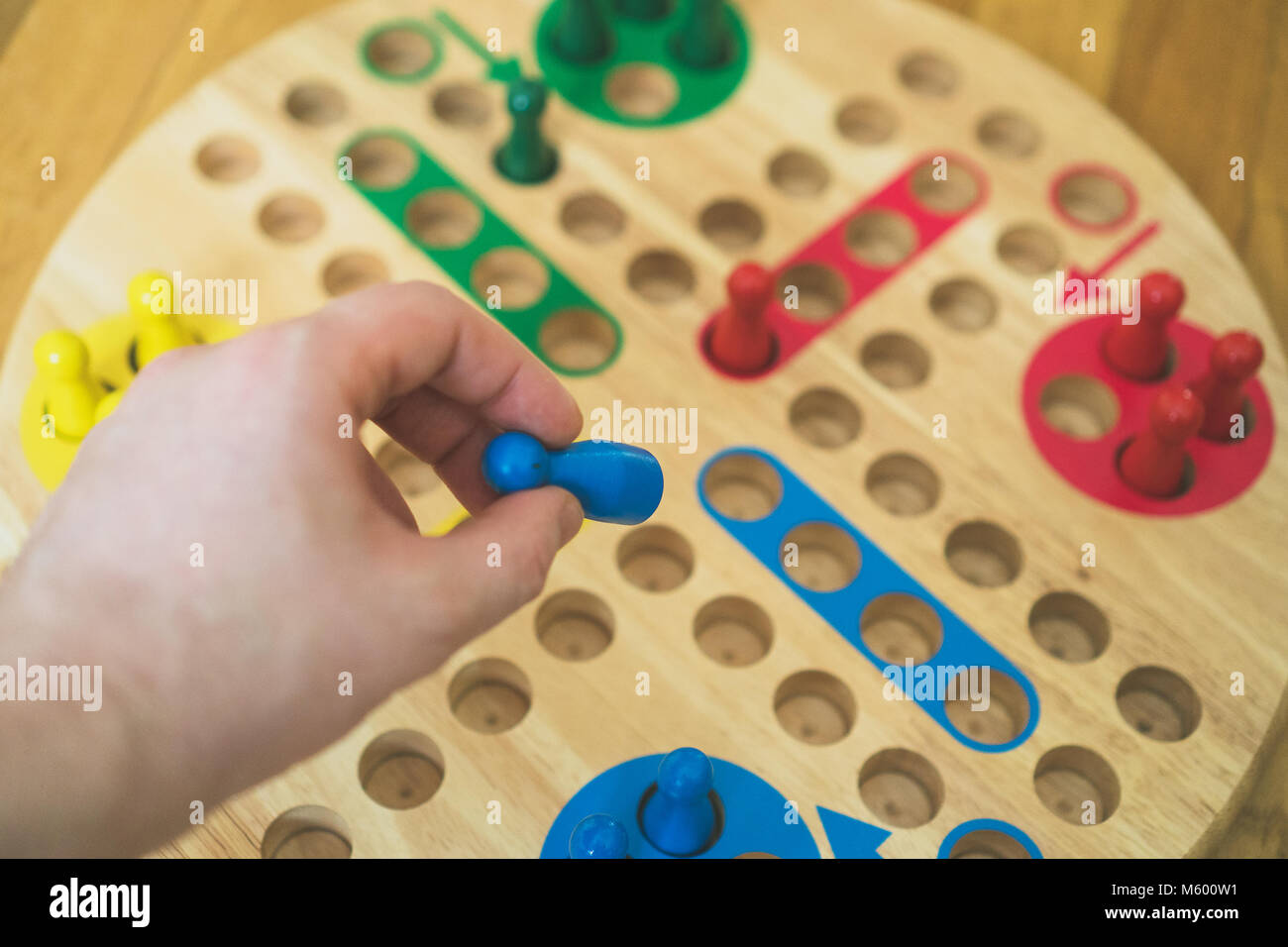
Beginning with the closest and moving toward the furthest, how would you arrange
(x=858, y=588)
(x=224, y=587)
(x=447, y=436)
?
(x=224, y=587) < (x=447, y=436) < (x=858, y=588)

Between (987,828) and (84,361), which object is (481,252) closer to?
(84,361)

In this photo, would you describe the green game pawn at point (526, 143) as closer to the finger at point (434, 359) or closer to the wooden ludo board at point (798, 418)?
the wooden ludo board at point (798, 418)

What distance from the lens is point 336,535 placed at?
41 centimetres

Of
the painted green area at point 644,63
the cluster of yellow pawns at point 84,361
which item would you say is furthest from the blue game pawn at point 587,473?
the painted green area at point 644,63

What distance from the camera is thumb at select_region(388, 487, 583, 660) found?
41cm

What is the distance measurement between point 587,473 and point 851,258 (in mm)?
310

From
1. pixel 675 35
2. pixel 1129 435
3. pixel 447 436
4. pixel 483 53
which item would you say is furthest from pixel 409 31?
pixel 1129 435

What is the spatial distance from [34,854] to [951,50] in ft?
2.23

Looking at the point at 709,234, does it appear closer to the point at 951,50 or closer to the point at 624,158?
the point at 624,158

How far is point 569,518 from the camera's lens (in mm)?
470

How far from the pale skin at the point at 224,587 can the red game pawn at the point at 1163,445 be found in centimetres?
35

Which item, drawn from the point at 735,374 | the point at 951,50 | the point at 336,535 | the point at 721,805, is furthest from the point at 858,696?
the point at 951,50

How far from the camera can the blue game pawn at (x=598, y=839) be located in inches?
21.3

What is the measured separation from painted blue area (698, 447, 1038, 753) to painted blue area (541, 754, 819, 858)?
0.28 ft
